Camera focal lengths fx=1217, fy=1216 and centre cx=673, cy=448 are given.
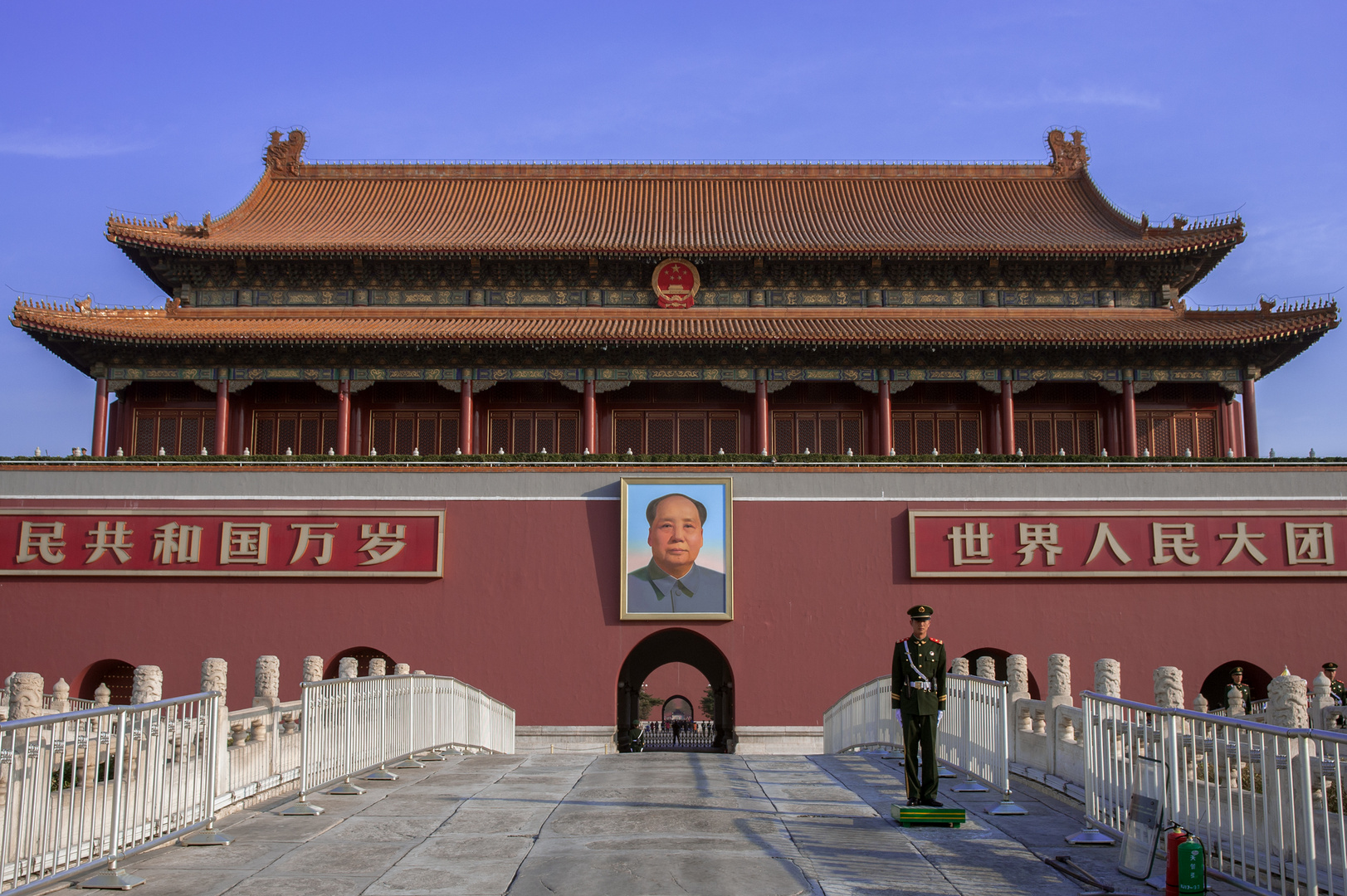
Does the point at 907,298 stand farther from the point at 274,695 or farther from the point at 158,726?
the point at 158,726

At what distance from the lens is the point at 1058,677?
427 inches

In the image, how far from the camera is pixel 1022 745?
35.9 feet

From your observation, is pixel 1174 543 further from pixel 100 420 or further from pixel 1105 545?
pixel 100 420

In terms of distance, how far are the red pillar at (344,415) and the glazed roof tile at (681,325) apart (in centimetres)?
108

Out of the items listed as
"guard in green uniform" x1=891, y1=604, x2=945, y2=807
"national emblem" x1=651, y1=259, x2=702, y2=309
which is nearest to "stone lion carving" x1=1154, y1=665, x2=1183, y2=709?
"guard in green uniform" x1=891, y1=604, x2=945, y2=807

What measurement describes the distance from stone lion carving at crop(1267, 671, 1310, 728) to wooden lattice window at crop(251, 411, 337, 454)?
17.2 metres

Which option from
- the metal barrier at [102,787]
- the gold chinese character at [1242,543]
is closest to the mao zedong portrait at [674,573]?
A: the gold chinese character at [1242,543]

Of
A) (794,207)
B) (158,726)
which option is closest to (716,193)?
(794,207)

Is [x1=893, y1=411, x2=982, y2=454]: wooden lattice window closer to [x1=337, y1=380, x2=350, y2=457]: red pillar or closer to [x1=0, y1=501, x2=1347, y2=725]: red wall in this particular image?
[x1=0, y1=501, x2=1347, y2=725]: red wall

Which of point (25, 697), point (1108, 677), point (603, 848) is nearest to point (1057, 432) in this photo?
point (1108, 677)

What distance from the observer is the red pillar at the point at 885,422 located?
22000mm

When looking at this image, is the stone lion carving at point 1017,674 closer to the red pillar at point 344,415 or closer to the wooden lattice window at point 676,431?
the wooden lattice window at point 676,431

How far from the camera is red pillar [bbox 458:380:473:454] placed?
2191cm

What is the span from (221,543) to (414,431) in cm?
471
